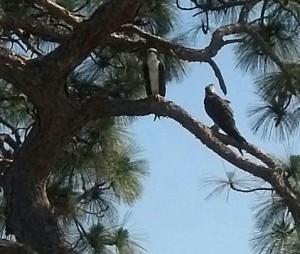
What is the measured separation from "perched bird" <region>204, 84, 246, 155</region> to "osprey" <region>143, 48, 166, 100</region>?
0.17 metres

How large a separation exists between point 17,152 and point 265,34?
99 centimetres

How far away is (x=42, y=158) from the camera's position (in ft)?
9.98

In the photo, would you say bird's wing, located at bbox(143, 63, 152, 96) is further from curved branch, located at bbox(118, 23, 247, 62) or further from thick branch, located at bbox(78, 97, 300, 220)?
thick branch, located at bbox(78, 97, 300, 220)

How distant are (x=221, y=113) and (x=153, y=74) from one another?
0.30 metres

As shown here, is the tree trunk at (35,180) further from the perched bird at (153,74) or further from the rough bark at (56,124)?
the perched bird at (153,74)

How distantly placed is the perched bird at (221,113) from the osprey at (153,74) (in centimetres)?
17

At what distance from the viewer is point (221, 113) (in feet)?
10.7

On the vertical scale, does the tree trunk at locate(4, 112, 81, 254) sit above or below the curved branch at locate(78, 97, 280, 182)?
below

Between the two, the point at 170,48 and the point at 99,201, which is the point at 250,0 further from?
the point at 99,201

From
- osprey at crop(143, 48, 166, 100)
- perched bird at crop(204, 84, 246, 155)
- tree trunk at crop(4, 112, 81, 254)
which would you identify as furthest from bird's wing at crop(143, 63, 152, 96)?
tree trunk at crop(4, 112, 81, 254)

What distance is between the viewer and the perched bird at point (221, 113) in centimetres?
309

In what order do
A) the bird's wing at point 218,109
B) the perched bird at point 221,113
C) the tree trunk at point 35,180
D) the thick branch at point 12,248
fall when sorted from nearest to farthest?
the thick branch at point 12,248
the tree trunk at point 35,180
the perched bird at point 221,113
the bird's wing at point 218,109

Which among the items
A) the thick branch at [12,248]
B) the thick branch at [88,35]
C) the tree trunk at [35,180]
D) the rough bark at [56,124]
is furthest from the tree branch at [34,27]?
the thick branch at [12,248]

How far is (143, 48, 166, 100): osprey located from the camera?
340 centimetres
